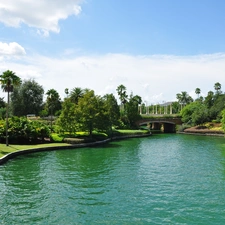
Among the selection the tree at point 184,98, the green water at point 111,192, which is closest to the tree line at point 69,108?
the green water at point 111,192

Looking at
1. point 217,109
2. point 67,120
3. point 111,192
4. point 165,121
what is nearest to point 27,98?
point 67,120

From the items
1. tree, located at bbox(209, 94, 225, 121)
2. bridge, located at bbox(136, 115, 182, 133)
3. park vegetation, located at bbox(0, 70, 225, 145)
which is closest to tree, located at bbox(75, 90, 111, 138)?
park vegetation, located at bbox(0, 70, 225, 145)

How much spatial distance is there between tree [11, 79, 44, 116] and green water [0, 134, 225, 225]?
63.3 m

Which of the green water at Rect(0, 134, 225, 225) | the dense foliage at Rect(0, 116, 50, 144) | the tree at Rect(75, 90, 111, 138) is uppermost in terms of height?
the tree at Rect(75, 90, 111, 138)

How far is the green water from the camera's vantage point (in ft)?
65.9

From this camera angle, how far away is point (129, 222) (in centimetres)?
1908

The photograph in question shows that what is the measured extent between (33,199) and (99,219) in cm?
719

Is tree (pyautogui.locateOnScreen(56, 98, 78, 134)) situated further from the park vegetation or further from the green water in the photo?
the green water

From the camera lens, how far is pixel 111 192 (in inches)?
1026

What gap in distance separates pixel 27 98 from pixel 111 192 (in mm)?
85041

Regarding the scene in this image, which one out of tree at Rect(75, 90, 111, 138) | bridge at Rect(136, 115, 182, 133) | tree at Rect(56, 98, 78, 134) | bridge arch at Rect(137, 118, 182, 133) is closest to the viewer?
tree at Rect(56, 98, 78, 134)

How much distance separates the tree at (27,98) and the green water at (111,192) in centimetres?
6333

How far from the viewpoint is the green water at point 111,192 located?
20.1 metres

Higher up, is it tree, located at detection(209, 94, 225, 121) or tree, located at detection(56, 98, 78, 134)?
tree, located at detection(209, 94, 225, 121)
